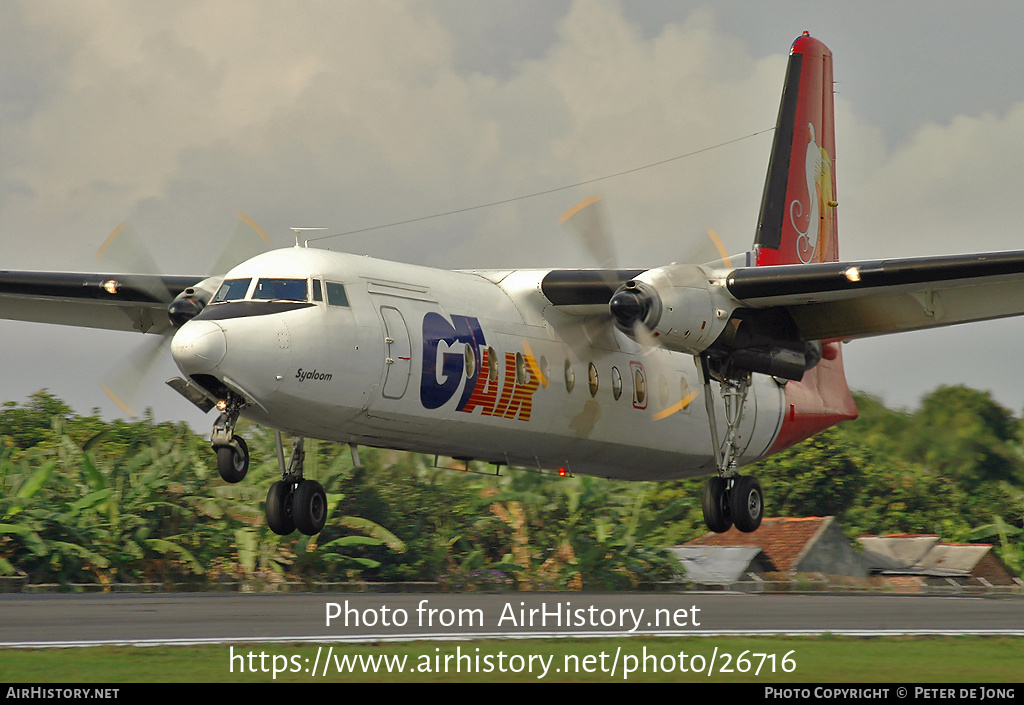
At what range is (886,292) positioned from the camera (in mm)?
16828

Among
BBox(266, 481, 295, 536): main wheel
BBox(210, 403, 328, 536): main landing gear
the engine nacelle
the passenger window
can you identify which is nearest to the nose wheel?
the engine nacelle

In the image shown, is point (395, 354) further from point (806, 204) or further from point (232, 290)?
point (806, 204)

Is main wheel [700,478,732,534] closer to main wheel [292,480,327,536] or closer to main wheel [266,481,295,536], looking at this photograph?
main wheel [292,480,327,536]

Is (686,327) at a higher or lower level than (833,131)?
lower

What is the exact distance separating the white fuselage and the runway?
7.54 feet

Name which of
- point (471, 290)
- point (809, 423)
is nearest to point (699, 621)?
point (471, 290)

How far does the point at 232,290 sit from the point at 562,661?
6.03 m

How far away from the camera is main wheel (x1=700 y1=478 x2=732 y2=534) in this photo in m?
18.2

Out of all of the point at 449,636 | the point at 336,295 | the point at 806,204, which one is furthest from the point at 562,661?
the point at 806,204

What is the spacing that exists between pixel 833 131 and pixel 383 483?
39.5ft

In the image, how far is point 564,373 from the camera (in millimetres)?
17500

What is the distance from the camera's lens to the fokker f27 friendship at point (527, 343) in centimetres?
1393

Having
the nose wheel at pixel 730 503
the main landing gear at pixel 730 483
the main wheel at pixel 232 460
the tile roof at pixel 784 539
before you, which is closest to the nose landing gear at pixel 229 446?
the main wheel at pixel 232 460
